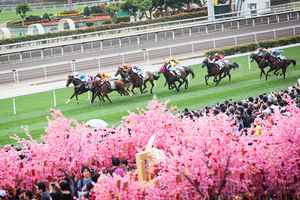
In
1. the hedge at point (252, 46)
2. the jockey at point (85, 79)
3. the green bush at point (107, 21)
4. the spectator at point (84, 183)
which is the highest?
the spectator at point (84, 183)

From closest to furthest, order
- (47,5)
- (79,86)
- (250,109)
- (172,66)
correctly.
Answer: (250,109) < (79,86) < (172,66) < (47,5)

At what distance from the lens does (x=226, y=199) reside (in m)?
8.90

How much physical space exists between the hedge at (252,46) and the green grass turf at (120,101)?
19.8 feet

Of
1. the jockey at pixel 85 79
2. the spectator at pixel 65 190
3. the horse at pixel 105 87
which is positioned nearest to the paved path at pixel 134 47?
the jockey at pixel 85 79

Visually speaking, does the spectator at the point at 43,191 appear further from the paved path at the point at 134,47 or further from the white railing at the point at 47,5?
the white railing at the point at 47,5

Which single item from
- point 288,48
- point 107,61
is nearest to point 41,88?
point 107,61

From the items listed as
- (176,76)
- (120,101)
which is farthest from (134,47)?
(120,101)

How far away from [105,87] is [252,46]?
12.1 metres

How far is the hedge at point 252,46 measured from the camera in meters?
30.7

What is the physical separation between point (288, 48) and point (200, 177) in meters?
23.3

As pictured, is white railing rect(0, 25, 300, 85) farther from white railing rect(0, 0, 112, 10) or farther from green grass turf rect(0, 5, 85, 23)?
white railing rect(0, 0, 112, 10)

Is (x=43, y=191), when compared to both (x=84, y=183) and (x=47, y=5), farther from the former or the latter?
(x=47, y=5)

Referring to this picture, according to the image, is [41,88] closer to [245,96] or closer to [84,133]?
[245,96]

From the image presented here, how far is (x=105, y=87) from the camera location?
818 inches
